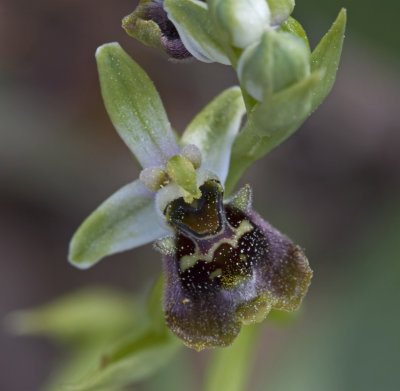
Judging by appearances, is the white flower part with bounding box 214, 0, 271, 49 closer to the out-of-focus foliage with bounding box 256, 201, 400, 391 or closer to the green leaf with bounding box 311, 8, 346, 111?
the green leaf with bounding box 311, 8, 346, 111

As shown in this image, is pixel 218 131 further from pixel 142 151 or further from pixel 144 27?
pixel 144 27

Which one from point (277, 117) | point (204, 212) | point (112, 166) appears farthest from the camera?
point (112, 166)

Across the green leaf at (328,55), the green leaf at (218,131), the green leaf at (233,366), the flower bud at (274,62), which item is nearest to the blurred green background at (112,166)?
the green leaf at (233,366)

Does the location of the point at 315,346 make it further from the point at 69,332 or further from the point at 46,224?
the point at 46,224

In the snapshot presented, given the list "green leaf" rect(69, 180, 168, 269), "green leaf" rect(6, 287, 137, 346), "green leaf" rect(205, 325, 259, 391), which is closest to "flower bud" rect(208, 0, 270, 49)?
"green leaf" rect(69, 180, 168, 269)

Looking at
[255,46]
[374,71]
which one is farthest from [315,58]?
[374,71]

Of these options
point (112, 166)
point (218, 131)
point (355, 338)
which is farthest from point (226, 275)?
point (112, 166)

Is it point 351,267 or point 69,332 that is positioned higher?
point 351,267
